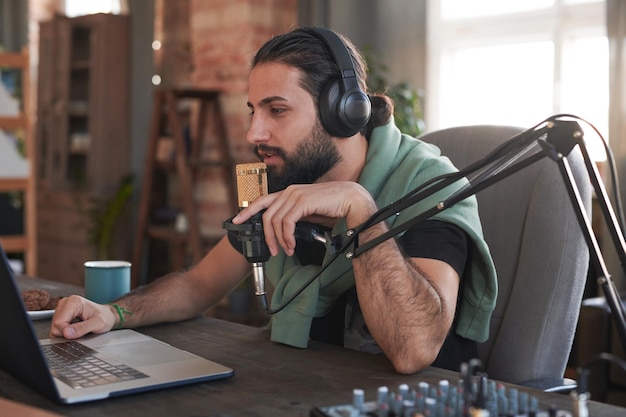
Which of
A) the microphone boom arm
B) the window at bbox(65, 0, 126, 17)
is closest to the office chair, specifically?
the microphone boom arm

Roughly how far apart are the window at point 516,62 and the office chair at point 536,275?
1.84 meters

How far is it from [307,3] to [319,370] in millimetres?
3307

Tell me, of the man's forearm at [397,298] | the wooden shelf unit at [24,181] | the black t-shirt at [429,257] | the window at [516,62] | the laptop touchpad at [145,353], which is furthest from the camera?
the wooden shelf unit at [24,181]

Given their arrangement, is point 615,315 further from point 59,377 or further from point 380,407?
point 59,377

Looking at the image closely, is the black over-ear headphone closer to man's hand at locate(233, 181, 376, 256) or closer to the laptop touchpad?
man's hand at locate(233, 181, 376, 256)

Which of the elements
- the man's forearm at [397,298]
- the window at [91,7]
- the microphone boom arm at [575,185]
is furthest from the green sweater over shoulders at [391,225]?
the window at [91,7]

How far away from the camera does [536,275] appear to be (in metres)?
1.55

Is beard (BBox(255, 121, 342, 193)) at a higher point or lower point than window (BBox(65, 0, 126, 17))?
lower

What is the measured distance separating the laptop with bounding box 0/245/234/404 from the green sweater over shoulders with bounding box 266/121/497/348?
24 centimetres

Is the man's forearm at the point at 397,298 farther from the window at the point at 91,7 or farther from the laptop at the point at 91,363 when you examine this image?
the window at the point at 91,7

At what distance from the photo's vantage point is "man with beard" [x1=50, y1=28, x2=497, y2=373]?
132cm

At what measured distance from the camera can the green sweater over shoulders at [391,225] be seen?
144 centimetres

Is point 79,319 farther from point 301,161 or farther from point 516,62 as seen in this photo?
point 516,62

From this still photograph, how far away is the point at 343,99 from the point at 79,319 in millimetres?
627
